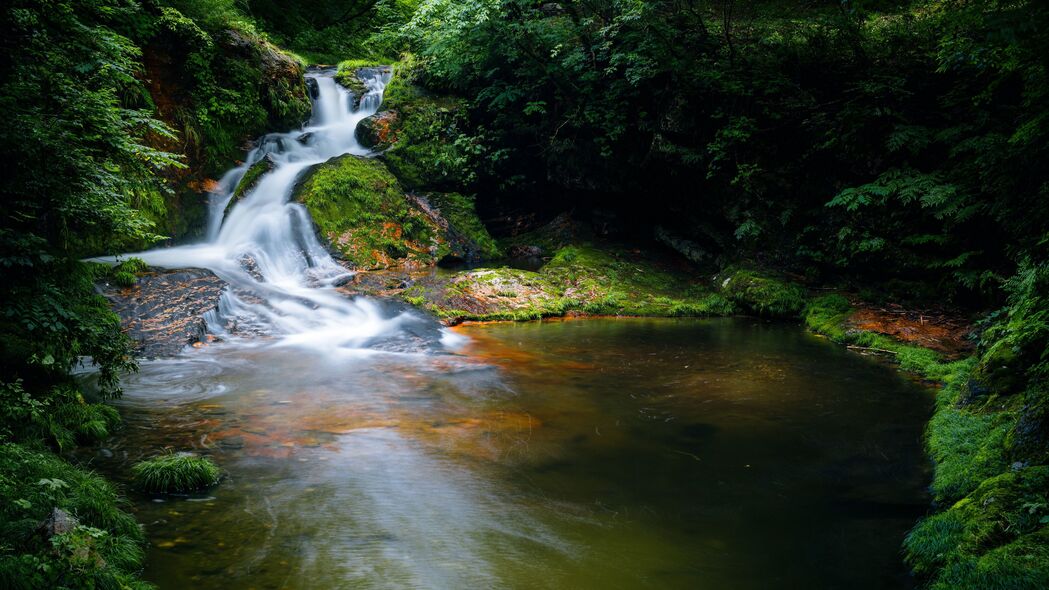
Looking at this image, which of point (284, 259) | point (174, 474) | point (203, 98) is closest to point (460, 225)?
point (284, 259)

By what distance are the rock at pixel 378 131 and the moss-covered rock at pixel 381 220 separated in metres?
0.84

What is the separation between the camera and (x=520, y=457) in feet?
16.6

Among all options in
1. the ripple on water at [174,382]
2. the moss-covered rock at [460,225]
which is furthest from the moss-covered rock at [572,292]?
the ripple on water at [174,382]

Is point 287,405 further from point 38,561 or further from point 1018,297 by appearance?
point 1018,297

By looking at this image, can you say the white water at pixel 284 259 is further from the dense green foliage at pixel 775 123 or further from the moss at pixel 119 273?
the dense green foliage at pixel 775 123

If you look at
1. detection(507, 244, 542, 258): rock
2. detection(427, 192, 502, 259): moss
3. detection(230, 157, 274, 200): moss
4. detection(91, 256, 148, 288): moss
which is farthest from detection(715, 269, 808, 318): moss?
detection(91, 256, 148, 288): moss

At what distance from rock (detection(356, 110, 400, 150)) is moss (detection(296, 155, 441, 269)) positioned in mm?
980

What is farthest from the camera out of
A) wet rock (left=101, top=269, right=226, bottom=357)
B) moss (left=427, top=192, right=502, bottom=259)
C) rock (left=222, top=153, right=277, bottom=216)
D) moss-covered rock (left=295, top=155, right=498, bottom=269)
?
moss (left=427, top=192, right=502, bottom=259)

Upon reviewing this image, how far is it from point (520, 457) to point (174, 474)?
2646 millimetres

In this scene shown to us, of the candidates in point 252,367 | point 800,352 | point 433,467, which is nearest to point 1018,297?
point 800,352

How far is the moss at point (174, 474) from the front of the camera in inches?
166

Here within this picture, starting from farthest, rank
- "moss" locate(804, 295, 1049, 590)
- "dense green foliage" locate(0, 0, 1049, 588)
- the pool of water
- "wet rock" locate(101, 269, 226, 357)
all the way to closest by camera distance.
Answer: "wet rock" locate(101, 269, 226, 357), "dense green foliage" locate(0, 0, 1049, 588), the pool of water, "moss" locate(804, 295, 1049, 590)

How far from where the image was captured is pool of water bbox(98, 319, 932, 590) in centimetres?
352

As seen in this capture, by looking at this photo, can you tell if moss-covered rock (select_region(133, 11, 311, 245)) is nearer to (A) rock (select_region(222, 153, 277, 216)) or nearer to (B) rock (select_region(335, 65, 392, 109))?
(A) rock (select_region(222, 153, 277, 216))
